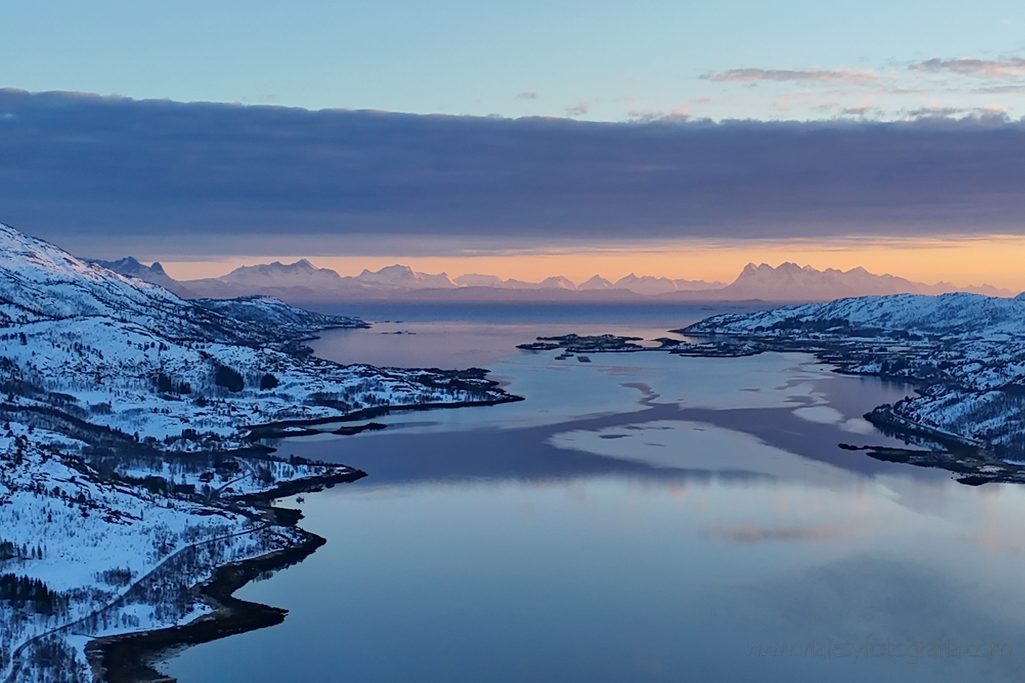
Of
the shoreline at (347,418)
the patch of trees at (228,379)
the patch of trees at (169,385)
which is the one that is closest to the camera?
the shoreline at (347,418)

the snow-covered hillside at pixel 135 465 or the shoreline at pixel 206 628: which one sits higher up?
the snow-covered hillside at pixel 135 465

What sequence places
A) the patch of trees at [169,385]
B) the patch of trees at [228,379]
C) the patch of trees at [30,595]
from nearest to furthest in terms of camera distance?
the patch of trees at [30,595] < the patch of trees at [169,385] < the patch of trees at [228,379]

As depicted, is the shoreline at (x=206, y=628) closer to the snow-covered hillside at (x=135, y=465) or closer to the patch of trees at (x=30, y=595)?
the snow-covered hillside at (x=135, y=465)

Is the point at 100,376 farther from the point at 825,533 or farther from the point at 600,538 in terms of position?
the point at 825,533

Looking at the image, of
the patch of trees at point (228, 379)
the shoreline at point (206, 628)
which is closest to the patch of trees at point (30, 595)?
the shoreline at point (206, 628)

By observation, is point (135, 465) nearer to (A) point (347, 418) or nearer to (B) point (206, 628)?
(B) point (206, 628)

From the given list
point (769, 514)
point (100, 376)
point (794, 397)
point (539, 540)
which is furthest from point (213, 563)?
point (794, 397)

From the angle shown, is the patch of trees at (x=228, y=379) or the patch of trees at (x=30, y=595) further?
the patch of trees at (x=228, y=379)

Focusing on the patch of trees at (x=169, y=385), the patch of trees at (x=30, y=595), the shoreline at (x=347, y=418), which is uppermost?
the patch of trees at (x=169, y=385)
